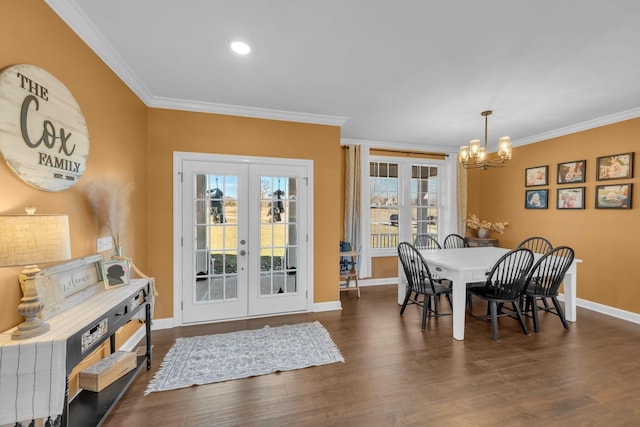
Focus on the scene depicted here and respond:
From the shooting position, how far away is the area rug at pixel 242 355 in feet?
7.74

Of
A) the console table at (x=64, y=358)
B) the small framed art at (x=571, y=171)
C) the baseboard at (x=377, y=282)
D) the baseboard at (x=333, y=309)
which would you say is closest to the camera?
the console table at (x=64, y=358)

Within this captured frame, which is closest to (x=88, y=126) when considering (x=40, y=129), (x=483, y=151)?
(x=40, y=129)

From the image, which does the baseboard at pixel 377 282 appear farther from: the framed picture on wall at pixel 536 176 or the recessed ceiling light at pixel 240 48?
the recessed ceiling light at pixel 240 48

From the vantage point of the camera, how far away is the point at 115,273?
214 cm

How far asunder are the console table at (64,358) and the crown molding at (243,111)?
6.78 feet

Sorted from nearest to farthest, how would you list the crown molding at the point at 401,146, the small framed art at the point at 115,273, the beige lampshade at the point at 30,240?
the beige lampshade at the point at 30,240
the small framed art at the point at 115,273
the crown molding at the point at 401,146

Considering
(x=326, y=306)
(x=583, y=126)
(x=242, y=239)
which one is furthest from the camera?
(x=583, y=126)

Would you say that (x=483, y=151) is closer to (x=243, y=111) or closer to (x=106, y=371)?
(x=243, y=111)

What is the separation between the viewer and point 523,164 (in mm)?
4949

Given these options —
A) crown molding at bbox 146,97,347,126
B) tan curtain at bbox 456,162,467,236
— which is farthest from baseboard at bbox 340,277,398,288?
crown molding at bbox 146,97,347,126

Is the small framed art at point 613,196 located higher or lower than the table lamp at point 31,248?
higher

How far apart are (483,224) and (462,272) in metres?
3.03

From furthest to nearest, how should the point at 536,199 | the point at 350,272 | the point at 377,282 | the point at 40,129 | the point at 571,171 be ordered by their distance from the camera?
the point at 377,282
the point at 536,199
the point at 350,272
the point at 571,171
the point at 40,129

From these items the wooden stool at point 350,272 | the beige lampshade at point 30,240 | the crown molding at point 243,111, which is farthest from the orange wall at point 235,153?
the beige lampshade at point 30,240
